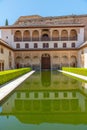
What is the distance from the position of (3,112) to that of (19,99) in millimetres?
2312

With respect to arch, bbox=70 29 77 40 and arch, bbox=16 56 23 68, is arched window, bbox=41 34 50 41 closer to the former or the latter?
arch, bbox=70 29 77 40

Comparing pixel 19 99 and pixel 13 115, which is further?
pixel 19 99

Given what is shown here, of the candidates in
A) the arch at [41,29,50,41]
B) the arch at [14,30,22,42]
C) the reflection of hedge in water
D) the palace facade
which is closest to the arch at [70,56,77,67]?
the palace facade

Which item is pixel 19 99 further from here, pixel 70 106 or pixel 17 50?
pixel 17 50

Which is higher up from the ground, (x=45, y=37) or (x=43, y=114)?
(x=45, y=37)

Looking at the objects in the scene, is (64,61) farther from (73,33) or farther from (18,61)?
(18,61)

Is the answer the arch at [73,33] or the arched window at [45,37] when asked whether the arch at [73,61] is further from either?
the arched window at [45,37]

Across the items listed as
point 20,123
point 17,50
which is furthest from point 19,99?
point 17,50

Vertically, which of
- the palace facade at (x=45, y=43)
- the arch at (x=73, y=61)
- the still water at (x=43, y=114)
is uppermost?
the palace facade at (x=45, y=43)

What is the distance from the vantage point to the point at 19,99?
9438 mm

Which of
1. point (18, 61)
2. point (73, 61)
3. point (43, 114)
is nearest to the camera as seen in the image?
point (43, 114)

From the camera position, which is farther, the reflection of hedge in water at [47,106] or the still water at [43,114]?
the reflection of hedge in water at [47,106]

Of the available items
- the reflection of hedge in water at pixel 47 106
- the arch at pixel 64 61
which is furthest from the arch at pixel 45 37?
the reflection of hedge in water at pixel 47 106

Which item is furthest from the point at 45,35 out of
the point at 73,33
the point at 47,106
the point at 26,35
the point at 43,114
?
the point at 43,114
